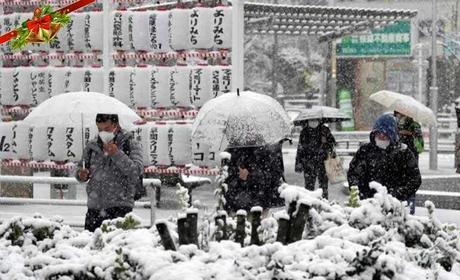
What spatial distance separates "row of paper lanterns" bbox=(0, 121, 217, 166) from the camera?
17.0 meters

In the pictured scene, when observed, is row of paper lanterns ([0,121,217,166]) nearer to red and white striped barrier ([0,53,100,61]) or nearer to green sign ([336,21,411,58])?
red and white striped barrier ([0,53,100,61])

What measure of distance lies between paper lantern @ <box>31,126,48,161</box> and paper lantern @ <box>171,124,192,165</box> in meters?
2.22

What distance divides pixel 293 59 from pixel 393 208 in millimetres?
51680

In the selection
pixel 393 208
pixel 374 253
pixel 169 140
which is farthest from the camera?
pixel 169 140

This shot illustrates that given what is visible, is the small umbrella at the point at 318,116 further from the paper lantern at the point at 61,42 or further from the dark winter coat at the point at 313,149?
the paper lantern at the point at 61,42

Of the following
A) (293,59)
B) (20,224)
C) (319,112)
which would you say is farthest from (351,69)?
(20,224)

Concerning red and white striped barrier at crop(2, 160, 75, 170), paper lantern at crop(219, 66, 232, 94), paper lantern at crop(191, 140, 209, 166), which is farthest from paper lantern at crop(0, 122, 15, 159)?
paper lantern at crop(219, 66, 232, 94)

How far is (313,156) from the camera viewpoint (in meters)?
18.2

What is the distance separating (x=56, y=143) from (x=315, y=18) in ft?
32.7

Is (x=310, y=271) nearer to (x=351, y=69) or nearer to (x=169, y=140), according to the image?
(x=169, y=140)

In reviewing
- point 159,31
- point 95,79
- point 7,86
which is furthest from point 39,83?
point 159,31

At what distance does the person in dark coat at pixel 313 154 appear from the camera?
18078 millimetres

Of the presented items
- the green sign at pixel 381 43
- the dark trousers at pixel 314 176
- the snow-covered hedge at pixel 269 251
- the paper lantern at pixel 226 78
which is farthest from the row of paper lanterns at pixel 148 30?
the green sign at pixel 381 43

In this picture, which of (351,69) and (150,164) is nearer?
(150,164)
